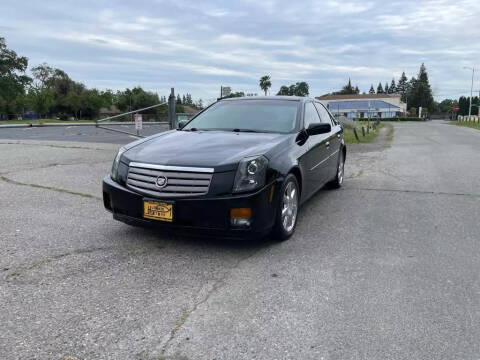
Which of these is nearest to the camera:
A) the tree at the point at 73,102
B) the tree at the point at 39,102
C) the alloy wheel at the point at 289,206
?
the alloy wheel at the point at 289,206

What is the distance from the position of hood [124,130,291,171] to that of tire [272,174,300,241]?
427 millimetres

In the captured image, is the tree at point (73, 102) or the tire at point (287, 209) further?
the tree at point (73, 102)

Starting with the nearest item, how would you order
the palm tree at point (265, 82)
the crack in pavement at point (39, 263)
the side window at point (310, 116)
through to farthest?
the crack in pavement at point (39, 263) < the side window at point (310, 116) < the palm tree at point (265, 82)

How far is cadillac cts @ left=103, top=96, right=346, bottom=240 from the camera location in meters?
3.65

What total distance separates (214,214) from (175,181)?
1.53 feet

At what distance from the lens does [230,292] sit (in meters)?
3.12

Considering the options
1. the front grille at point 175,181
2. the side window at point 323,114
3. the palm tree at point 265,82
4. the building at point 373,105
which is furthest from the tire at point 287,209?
the building at point 373,105

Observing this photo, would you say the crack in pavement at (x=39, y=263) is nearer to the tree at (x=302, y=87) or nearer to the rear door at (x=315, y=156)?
the rear door at (x=315, y=156)

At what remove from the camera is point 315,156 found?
5.26 m

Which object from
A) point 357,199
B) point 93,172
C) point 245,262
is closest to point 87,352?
point 245,262

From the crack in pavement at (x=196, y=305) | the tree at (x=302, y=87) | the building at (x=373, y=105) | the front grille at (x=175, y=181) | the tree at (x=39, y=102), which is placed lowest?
the crack in pavement at (x=196, y=305)

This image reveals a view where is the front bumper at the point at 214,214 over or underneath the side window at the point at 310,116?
underneath

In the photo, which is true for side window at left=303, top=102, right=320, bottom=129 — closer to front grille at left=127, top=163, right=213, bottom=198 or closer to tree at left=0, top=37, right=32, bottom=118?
front grille at left=127, top=163, right=213, bottom=198

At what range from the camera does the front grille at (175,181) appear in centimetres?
368
